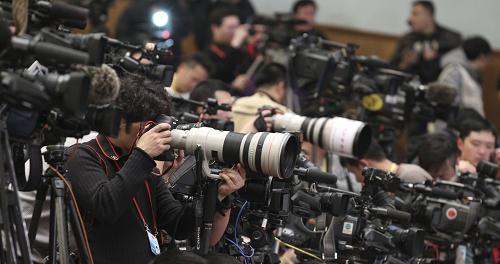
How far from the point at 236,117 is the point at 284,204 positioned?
7.03ft

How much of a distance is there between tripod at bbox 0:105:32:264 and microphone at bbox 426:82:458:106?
438cm

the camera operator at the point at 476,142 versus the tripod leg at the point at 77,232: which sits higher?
the tripod leg at the point at 77,232

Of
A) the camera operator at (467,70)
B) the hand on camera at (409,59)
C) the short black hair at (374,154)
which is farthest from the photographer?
the hand on camera at (409,59)

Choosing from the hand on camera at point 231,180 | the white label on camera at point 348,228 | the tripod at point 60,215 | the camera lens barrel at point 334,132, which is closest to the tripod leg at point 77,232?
the tripod at point 60,215

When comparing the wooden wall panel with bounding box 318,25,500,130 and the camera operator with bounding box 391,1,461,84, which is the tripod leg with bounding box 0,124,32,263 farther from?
the wooden wall panel with bounding box 318,25,500,130

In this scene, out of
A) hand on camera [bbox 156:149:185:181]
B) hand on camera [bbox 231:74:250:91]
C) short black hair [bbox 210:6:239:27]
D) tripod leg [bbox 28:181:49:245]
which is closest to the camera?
tripod leg [bbox 28:181:49:245]

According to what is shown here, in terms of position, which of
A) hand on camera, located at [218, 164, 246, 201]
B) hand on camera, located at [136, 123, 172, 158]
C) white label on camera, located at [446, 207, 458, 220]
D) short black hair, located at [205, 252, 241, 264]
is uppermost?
hand on camera, located at [136, 123, 172, 158]

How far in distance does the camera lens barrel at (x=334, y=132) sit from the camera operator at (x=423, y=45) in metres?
4.21

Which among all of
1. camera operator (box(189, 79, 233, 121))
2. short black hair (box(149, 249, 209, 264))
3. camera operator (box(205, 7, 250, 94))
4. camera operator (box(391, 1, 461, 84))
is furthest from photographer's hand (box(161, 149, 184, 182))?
camera operator (box(391, 1, 461, 84))

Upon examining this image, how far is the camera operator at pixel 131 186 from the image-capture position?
4.27 metres

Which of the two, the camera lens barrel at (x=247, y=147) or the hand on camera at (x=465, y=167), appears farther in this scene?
the hand on camera at (x=465, y=167)

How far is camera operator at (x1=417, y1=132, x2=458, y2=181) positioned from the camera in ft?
22.8

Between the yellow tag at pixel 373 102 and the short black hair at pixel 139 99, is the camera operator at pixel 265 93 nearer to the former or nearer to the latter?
the yellow tag at pixel 373 102

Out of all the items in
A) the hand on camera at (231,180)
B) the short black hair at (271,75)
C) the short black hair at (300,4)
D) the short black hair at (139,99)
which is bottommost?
the short black hair at (271,75)
